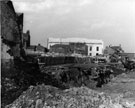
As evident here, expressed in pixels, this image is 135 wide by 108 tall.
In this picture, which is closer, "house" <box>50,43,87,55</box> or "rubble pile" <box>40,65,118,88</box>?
"rubble pile" <box>40,65,118,88</box>

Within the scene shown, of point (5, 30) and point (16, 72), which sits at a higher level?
point (5, 30)

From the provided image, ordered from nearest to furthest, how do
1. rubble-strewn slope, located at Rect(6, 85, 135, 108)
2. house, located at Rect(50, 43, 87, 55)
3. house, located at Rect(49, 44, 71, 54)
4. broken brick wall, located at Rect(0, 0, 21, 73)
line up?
rubble-strewn slope, located at Rect(6, 85, 135, 108) < broken brick wall, located at Rect(0, 0, 21, 73) < house, located at Rect(49, 44, 71, 54) < house, located at Rect(50, 43, 87, 55)

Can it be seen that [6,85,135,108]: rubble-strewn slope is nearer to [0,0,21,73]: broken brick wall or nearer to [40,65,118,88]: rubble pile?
[0,0,21,73]: broken brick wall

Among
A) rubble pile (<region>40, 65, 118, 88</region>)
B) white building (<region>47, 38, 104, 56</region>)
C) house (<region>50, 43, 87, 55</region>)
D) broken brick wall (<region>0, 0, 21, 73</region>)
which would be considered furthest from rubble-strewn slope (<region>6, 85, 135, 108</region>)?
white building (<region>47, 38, 104, 56</region>)

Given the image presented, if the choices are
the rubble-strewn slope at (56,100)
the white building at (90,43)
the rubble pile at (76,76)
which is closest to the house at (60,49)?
the white building at (90,43)

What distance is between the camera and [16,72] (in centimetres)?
857

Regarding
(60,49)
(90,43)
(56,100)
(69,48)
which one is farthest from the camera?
(90,43)

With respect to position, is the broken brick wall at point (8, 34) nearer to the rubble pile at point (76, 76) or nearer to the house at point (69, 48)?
the rubble pile at point (76, 76)

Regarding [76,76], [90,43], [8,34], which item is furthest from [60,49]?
[8,34]

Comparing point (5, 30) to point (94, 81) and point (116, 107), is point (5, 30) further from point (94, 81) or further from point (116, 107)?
point (94, 81)

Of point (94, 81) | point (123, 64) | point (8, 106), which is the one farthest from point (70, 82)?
point (123, 64)

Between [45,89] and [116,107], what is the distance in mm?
2572

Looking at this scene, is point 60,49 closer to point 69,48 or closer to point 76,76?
point 69,48

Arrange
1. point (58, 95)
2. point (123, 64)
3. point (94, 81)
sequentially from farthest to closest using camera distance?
point (123, 64), point (94, 81), point (58, 95)
